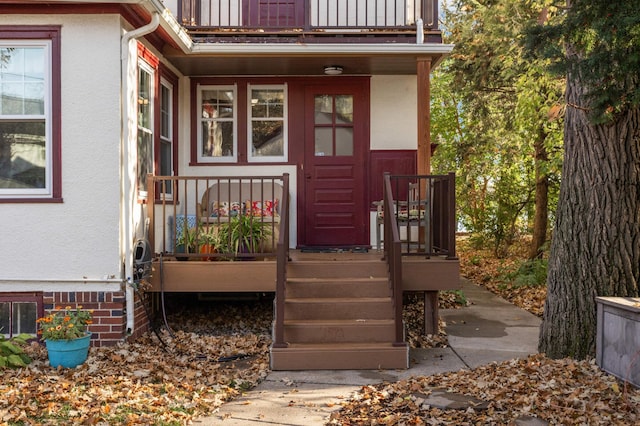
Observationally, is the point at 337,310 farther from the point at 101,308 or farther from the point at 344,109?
the point at 344,109

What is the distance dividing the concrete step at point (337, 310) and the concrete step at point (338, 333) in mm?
195

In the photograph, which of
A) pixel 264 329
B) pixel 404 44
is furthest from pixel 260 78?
pixel 264 329

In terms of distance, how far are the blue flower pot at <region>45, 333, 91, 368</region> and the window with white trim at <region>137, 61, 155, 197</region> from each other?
1928 mm

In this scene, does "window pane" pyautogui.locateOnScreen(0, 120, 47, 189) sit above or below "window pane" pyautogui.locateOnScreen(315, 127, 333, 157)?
below

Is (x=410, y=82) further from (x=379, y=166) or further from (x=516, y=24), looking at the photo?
(x=516, y=24)

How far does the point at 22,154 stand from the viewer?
6.41 m

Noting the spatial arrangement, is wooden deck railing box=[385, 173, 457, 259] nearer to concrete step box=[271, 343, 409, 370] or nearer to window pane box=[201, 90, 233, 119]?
concrete step box=[271, 343, 409, 370]

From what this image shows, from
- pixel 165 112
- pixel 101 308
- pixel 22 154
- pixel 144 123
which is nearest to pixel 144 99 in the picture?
pixel 144 123

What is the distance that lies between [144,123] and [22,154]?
140cm

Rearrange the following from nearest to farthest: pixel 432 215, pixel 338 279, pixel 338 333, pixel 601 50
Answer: pixel 601 50 < pixel 338 333 < pixel 338 279 < pixel 432 215

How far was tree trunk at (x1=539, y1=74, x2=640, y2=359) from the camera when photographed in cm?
538

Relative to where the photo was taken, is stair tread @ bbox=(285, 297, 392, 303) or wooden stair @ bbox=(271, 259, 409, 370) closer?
wooden stair @ bbox=(271, 259, 409, 370)

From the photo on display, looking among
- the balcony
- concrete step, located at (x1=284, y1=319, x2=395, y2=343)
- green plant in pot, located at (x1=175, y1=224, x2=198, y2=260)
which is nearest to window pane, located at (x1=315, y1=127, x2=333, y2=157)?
the balcony

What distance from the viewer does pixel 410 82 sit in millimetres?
9148
